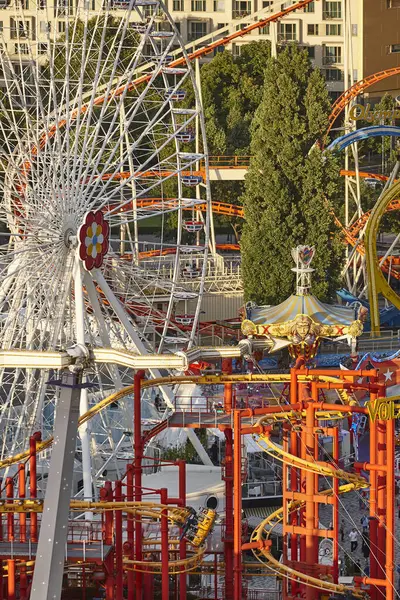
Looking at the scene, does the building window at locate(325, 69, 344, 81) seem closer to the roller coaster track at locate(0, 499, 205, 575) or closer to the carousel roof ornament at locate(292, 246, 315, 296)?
the carousel roof ornament at locate(292, 246, 315, 296)

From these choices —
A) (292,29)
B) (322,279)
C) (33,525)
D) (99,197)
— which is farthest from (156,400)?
(292,29)

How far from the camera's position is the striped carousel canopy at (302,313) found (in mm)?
50094

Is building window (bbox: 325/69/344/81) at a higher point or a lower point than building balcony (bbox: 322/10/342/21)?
lower

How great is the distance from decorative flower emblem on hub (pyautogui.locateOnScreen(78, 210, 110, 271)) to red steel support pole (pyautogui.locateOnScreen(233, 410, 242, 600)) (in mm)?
8969

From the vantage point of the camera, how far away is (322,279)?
200 feet

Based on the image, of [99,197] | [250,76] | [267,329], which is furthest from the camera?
[250,76]

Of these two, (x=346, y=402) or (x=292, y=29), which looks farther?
(x=292, y=29)

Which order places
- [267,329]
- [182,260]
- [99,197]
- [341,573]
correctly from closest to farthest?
1. [341,573]
2. [99,197]
3. [267,329]
4. [182,260]

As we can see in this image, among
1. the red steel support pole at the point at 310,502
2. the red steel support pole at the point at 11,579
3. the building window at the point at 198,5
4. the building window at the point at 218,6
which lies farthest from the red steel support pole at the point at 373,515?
the building window at the point at 218,6

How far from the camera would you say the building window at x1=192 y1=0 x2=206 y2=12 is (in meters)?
104

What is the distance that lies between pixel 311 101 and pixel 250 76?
94.5 ft

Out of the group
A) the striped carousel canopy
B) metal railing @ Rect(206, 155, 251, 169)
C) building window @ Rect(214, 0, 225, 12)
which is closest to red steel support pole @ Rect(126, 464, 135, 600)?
the striped carousel canopy

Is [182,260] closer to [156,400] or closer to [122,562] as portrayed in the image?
[156,400]

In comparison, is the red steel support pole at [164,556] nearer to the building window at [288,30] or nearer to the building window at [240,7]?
the building window at [288,30]
